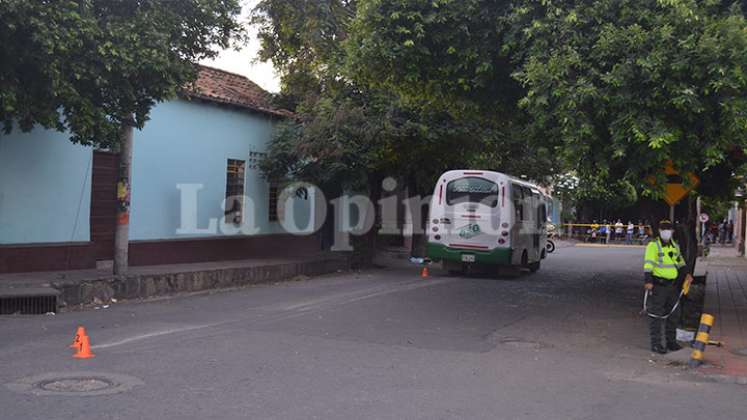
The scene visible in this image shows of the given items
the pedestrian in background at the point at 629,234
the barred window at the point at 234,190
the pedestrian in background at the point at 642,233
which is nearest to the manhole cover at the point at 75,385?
the barred window at the point at 234,190

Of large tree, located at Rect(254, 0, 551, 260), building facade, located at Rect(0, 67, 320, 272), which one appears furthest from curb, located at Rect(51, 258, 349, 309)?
large tree, located at Rect(254, 0, 551, 260)

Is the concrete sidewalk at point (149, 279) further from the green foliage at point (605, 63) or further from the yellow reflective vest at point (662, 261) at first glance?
the yellow reflective vest at point (662, 261)

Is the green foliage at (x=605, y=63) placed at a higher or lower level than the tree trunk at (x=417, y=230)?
higher

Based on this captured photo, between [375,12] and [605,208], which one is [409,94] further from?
[605,208]

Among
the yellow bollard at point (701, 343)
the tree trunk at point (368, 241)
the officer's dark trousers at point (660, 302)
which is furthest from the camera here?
the tree trunk at point (368, 241)

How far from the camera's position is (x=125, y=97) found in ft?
41.9

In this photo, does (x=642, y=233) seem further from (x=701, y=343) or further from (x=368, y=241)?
(x=701, y=343)

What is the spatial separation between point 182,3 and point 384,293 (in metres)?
7.14

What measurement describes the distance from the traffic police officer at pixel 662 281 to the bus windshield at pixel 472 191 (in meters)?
10.1

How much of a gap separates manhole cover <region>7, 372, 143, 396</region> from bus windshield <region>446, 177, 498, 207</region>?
13.9 m

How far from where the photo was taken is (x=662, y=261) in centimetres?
977

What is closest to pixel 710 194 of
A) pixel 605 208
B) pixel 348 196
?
pixel 348 196

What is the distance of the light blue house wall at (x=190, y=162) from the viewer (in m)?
17.3

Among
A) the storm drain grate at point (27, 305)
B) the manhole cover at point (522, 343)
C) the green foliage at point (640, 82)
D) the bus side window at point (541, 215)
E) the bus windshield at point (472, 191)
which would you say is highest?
the green foliage at point (640, 82)
